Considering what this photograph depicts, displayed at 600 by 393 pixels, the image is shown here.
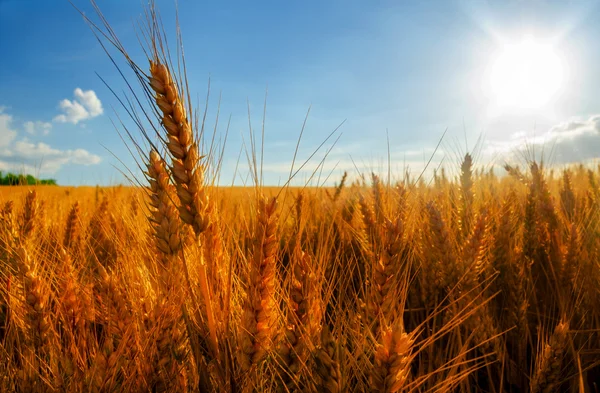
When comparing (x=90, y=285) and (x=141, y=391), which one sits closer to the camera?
(x=141, y=391)

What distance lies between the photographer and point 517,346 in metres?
1.85

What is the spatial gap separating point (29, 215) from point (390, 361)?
2845 mm

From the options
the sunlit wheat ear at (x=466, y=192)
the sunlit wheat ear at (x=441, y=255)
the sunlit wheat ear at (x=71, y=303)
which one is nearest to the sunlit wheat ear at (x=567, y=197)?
the sunlit wheat ear at (x=466, y=192)

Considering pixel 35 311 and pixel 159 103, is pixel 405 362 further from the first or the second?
pixel 35 311

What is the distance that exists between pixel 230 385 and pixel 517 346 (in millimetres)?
1512

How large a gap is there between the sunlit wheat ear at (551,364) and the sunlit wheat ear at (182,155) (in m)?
1.34

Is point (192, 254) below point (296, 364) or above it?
above

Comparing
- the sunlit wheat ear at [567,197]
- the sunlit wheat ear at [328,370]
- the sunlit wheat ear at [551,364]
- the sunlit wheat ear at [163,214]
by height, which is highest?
the sunlit wheat ear at [567,197]

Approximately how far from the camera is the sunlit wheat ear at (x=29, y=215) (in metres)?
2.60

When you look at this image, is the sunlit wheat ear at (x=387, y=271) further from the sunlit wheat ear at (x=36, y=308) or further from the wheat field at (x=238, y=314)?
the sunlit wheat ear at (x=36, y=308)

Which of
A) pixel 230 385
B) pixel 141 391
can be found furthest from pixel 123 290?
pixel 230 385

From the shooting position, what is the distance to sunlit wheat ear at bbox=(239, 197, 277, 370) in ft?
3.49

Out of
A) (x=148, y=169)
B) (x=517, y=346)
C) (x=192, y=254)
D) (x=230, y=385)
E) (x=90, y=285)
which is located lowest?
(x=517, y=346)

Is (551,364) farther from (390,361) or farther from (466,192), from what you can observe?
(466,192)
